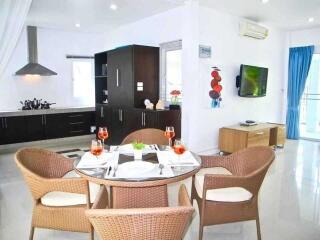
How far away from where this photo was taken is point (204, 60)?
187 inches

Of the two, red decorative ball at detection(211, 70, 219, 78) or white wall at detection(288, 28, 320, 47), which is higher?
white wall at detection(288, 28, 320, 47)

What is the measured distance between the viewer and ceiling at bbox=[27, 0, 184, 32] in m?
4.48

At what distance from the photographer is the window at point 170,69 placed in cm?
502

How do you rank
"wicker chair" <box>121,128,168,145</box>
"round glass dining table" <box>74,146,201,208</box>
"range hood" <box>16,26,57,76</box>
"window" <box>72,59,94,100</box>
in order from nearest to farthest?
1. "round glass dining table" <box>74,146,201,208</box>
2. "wicker chair" <box>121,128,168,145</box>
3. "range hood" <box>16,26,57,76</box>
4. "window" <box>72,59,94,100</box>

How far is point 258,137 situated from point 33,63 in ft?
16.6

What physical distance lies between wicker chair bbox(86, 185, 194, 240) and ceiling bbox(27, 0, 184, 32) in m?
3.83

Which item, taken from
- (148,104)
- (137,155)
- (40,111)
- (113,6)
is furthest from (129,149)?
(40,111)

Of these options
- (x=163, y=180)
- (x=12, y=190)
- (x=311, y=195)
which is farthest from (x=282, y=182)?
(x=12, y=190)

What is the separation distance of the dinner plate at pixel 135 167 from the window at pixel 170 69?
3.28 metres

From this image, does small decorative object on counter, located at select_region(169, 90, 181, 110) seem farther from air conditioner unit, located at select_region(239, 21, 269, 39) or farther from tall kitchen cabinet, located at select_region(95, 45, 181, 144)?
air conditioner unit, located at select_region(239, 21, 269, 39)

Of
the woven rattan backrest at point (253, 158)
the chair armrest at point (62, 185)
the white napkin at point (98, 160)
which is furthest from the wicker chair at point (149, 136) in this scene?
the chair armrest at point (62, 185)

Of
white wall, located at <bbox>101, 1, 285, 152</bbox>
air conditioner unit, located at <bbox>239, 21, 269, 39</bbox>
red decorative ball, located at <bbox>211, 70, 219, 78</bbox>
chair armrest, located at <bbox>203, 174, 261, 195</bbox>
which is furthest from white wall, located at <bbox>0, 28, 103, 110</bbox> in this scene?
chair armrest, located at <bbox>203, 174, 261, 195</bbox>

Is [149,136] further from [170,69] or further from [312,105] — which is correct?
[312,105]

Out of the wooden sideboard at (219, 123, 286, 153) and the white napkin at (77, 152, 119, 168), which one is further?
the wooden sideboard at (219, 123, 286, 153)
